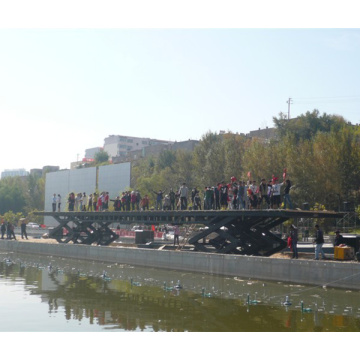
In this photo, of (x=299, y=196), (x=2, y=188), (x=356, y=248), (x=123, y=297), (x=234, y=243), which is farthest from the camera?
(x=2, y=188)

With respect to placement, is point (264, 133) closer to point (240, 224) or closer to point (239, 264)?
point (240, 224)

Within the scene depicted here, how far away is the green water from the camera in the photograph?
17047mm

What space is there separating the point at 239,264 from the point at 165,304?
8340 mm

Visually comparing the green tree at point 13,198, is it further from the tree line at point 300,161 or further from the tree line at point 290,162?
the tree line at point 300,161

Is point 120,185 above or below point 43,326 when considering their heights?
above

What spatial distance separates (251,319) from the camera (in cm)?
1812

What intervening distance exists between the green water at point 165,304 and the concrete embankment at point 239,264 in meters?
0.59

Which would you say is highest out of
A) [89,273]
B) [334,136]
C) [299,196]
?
[334,136]

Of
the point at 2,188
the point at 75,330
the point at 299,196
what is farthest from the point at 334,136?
the point at 2,188

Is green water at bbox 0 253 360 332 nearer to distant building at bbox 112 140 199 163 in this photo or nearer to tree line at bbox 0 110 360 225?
tree line at bbox 0 110 360 225

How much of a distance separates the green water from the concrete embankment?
0.59 meters

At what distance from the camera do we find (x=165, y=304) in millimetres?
21391

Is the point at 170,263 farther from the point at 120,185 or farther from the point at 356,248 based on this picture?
the point at 120,185

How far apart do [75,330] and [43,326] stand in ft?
3.46
